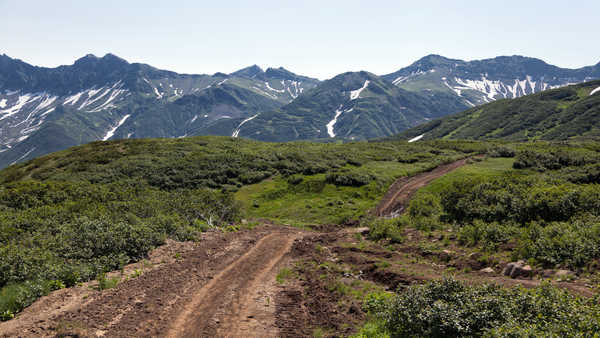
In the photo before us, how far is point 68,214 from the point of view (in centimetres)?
2106

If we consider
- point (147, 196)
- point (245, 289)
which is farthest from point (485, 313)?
point (147, 196)

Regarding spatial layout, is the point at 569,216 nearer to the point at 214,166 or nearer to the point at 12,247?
the point at 12,247

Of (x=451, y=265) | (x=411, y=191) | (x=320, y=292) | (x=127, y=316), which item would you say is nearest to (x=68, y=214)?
(x=127, y=316)

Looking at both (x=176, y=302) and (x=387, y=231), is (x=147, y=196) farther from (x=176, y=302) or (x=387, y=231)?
(x=387, y=231)

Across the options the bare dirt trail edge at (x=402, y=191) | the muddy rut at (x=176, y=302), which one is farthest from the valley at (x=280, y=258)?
the bare dirt trail edge at (x=402, y=191)

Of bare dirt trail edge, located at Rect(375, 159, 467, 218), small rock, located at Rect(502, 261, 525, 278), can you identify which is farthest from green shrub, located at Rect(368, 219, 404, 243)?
small rock, located at Rect(502, 261, 525, 278)

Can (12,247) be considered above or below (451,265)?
above

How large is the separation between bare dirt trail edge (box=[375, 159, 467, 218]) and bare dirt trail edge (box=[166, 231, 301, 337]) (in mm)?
17296

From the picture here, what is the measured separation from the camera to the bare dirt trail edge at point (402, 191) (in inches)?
1326

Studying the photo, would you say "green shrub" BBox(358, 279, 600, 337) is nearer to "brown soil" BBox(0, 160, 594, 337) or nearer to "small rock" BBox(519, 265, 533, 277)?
"brown soil" BBox(0, 160, 594, 337)

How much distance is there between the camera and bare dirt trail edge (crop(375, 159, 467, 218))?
33688 millimetres

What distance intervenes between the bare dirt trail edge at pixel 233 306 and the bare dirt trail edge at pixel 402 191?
1730cm

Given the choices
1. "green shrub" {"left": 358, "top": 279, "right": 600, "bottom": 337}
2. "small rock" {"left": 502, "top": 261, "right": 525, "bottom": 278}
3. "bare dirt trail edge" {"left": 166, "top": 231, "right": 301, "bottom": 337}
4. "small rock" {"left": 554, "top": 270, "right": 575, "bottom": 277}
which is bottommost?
"bare dirt trail edge" {"left": 166, "top": 231, "right": 301, "bottom": 337}

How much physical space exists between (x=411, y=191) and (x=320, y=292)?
26667 millimetres
